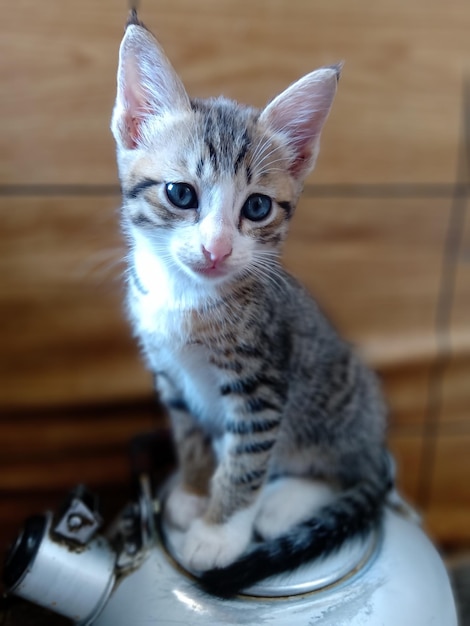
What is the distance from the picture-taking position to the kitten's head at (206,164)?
1.99ft

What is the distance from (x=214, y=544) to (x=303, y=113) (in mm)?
482

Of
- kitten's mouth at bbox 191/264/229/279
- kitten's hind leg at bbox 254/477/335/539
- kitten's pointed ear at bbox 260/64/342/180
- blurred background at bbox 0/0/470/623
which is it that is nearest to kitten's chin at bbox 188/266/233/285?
kitten's mouth at bbox 191/264/229/279

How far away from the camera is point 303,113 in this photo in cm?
65

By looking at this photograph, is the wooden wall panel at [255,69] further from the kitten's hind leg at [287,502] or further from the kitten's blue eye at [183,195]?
the kitten's hind leg at [287,502]

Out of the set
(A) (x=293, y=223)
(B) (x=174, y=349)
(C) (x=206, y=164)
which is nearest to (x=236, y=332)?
(B) (x=174, y=349)

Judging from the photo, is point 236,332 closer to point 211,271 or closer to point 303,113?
point 211,271

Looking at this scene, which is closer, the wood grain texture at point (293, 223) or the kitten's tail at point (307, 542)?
the kitten's tail at point (307, 542)

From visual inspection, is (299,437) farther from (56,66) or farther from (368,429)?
(56,66)

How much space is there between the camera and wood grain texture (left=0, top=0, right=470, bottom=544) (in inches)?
37.4

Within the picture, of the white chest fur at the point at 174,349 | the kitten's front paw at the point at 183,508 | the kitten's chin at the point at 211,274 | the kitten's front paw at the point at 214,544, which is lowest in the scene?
the kitten's front paw at the point at 183,508

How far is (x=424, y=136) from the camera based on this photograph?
42.1 inches

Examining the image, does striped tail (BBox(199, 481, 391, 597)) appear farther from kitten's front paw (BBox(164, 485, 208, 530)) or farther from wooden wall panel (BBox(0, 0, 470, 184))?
wooden wall panel (BBox(0, 0, 470, 184))

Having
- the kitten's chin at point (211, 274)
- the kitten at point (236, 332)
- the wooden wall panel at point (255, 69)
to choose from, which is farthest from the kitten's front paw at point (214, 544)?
the wooden wall panel at point (255, 69)

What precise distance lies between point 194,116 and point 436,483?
945 mm
